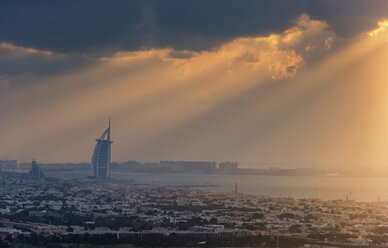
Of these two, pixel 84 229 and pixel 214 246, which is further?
pixel 84 229

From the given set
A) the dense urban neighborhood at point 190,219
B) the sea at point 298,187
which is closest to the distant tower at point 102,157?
the sea at point 298,187

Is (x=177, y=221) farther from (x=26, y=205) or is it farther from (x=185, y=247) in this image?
(x=26, y=205)

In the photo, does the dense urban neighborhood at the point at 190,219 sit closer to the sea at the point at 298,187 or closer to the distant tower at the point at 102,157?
the sea at the point at 298,187

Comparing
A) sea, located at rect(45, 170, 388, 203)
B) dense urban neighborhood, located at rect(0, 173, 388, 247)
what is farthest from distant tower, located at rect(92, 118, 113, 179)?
dense urban neighborhood, located at rect(0, 173, 388, 247)

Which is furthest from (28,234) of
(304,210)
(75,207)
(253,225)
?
(304,210)

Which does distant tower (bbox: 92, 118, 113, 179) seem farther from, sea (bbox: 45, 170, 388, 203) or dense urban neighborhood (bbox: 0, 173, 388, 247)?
dense urban neighborhood (bbox: 0, 173, 388, 247)

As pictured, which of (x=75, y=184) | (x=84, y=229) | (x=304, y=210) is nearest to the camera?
(x=84, y=229)

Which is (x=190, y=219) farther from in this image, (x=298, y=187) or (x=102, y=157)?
(x=102, y=157)

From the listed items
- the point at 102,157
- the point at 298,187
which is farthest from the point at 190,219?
the point at 102,157
